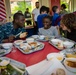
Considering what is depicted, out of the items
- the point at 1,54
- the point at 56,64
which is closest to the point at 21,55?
the point at 1,54

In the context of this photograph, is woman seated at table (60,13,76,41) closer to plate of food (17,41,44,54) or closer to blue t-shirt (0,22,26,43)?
plate of food (17,41,44,54)

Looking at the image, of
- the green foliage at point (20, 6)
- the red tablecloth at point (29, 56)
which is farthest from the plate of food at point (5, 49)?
the green foliage at point (20, 6)

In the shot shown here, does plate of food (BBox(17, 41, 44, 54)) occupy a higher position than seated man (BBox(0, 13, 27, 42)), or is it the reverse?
seated man (BBox(0, 13, 27, 42))

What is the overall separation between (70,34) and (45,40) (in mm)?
367

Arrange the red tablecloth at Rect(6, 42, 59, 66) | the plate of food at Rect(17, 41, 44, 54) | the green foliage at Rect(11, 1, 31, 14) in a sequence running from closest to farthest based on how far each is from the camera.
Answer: the red tablecloth at Rect(6, 42, 59, 66)
the plate of food at Rect(17, 41, 44, 54)
the green foliage at Rect(11, 1, 31, 14)

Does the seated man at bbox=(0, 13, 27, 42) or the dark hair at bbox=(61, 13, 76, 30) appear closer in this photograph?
the dark hair at bbox=(61, 13, 76, 30)

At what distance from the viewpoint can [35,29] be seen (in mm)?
5062

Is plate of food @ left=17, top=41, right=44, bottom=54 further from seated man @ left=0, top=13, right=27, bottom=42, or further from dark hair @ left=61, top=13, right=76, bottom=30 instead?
seated man @ left=0, top=13, right=27, bottom=42

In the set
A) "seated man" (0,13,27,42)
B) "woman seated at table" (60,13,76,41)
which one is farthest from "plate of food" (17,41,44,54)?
"seated man" (0,13,27,42)

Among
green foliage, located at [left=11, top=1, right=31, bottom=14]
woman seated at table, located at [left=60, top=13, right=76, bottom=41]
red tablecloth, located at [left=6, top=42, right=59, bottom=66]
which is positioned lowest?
red tablecloth, located at [left=6, top=42, right=59, bottom=66]

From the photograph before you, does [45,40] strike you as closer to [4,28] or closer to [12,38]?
[12,38]

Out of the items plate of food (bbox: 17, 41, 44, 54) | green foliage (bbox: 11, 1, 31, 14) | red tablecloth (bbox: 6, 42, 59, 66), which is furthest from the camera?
green foliage (bbox: 11, 1, 31, 14)

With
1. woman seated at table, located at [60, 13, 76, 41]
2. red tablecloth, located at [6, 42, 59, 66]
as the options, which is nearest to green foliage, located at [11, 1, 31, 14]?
woman seated at table, located at [60, 13, 76, 41]

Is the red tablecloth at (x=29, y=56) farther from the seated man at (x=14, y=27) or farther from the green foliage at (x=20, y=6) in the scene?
the green foliage at (x=20, y=6)
